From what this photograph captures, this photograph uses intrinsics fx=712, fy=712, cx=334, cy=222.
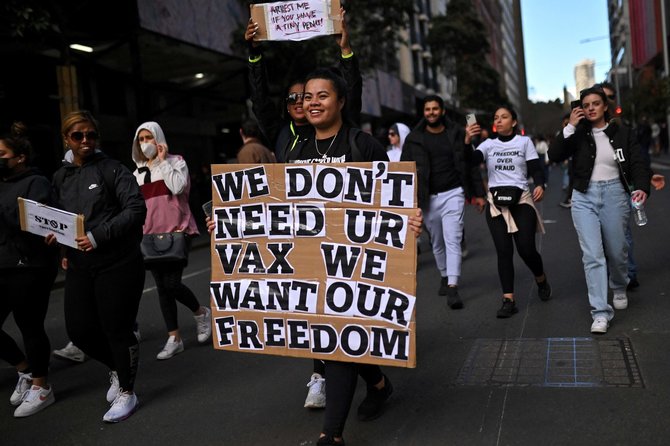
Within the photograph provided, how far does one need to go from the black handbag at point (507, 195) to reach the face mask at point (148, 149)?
2.83m

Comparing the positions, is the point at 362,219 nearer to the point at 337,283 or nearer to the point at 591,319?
the point at 337,283

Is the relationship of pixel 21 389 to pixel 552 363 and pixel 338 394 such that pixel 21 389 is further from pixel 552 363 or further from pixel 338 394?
pixel 552 363

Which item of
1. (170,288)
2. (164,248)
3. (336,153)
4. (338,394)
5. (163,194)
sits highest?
(336,153)

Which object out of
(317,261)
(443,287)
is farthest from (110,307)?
(443,287)

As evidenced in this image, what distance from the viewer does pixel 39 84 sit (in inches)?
624

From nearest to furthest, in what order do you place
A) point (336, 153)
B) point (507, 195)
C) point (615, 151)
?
point (336, 153), point (615, 151), point (507, 195)

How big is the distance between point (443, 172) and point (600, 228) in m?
1.72

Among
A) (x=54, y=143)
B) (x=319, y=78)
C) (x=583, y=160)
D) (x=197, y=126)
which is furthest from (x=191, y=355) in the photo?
(x=197, y=126)

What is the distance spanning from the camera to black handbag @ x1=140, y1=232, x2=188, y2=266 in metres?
5.32

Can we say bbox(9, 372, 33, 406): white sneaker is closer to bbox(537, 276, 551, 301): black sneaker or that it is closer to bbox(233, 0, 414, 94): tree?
bbox(537, 276, 551, 301): black sneaker

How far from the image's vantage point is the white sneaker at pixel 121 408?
13.6 feet

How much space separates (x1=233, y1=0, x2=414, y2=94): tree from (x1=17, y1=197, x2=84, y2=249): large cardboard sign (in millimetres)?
12526

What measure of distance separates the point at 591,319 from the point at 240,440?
307cm

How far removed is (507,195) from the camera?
5.97m
